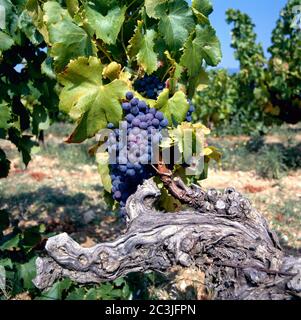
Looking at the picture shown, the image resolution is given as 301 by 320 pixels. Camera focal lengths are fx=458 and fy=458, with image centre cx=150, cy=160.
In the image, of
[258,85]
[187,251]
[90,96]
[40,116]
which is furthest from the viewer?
[258,85]

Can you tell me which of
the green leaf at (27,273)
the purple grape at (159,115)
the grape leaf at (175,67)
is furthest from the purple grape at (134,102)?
the green leaf at (27,273)

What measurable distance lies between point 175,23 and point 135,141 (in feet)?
1.97

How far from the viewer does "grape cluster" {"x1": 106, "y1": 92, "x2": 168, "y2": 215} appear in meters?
1.94

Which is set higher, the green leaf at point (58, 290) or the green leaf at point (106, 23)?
the green leaf at point (106, 23)

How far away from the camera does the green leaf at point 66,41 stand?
2092 millimetres

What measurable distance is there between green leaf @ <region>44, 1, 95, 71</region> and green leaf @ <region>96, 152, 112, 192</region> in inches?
18.1

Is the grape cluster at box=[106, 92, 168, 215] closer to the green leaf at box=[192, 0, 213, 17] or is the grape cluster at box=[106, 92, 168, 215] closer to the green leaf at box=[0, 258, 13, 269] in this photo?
the green leaf at box=[192, 0, 213, 17]

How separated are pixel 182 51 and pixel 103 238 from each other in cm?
318

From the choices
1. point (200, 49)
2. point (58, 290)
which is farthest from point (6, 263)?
point (200, 49)

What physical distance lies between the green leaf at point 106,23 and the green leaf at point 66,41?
88 millimetres

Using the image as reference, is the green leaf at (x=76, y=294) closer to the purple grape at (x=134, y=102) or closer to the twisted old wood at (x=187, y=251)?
the twisted old wood at (x=187, y=251)

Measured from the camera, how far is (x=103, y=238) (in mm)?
4992

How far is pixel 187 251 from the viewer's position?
5.45 ft

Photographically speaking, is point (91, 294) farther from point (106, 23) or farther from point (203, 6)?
point (203, 6)
